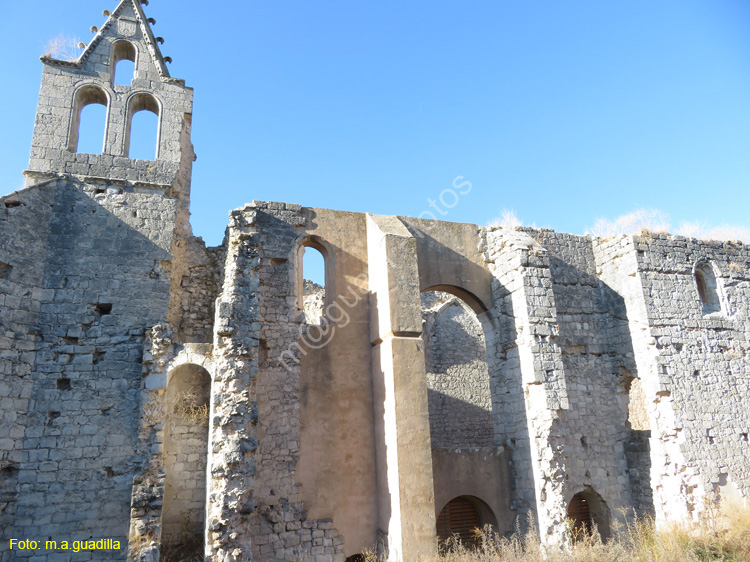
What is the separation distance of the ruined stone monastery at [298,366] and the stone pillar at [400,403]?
0.04m

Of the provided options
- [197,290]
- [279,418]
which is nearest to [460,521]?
[279,418]

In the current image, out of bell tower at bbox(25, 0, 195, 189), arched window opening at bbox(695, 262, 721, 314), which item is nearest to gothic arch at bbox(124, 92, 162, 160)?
bell tower at bbox(25, 0, 195, 189)

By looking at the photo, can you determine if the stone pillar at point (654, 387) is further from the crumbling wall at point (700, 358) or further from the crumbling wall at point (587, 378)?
the crumbling wall at point (587, 378)

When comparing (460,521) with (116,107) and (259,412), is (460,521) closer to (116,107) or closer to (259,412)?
(259,412)

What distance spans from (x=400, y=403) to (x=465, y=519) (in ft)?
10.8

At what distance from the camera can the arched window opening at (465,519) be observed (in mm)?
9992

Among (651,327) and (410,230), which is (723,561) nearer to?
(651,327)

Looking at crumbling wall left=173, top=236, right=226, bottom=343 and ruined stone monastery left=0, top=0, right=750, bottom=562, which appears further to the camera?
crumbling wall left=173, top=236, right=226, bottom=343

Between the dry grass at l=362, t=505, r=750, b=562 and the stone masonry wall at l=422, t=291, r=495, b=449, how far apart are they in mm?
Answer: 5699

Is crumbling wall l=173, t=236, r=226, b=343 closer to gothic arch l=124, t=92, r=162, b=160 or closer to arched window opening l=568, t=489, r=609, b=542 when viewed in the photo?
gothic arch l=124, t=92, r=162, b=160

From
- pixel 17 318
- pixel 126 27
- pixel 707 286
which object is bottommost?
pixel 17 318

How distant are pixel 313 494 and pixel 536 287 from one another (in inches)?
223

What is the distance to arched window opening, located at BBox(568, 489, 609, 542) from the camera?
10.3 meters

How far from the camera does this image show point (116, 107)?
10.5m
